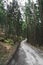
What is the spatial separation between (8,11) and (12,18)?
3.67 metres

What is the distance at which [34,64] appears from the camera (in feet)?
43.4

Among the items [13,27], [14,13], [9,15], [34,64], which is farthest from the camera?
[13,27]

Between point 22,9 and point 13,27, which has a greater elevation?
point 22,9

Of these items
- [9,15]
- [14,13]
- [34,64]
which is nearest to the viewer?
[34,64]

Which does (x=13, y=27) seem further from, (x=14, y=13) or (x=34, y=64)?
(x=34, y=64)

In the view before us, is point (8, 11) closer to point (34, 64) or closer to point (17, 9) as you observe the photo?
point (17, 9)

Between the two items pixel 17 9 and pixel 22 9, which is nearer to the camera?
pixel 17 9

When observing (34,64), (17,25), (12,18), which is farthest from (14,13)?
(34,64)

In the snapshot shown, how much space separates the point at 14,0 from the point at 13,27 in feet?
28.9

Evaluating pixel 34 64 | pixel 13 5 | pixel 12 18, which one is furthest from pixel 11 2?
pixel 34 64

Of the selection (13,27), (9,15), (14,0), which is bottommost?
(13,27)

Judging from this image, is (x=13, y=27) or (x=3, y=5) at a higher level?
(x=3, y=5)

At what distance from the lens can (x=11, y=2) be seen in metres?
59.8

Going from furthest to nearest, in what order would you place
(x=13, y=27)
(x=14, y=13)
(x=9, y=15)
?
(x=13, y=27) → (x=14, y=13) → (x=9, y=15)
